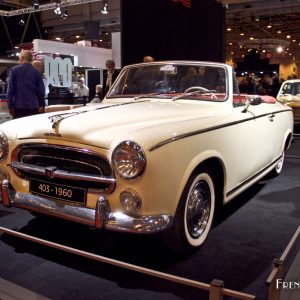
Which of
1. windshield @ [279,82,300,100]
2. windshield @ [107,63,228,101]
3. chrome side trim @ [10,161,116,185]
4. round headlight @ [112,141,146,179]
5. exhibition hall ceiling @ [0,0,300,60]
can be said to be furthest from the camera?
exhibition hall ceiling @ [0,0,300,60]

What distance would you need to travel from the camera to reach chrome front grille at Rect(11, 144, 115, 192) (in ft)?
8.88

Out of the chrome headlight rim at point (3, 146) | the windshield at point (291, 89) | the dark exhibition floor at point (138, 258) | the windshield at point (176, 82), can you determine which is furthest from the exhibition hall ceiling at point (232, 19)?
the chrome headlight rim at point (3, 146)

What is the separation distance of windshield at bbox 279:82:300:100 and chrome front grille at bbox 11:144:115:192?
10.2 m

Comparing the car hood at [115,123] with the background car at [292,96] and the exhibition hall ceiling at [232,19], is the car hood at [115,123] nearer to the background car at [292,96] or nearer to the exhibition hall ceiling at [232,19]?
the background car at [292,96]

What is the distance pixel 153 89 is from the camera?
4.20 m

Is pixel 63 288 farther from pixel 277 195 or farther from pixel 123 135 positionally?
pixel 277 195

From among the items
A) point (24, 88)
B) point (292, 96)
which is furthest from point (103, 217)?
point (292, 96)

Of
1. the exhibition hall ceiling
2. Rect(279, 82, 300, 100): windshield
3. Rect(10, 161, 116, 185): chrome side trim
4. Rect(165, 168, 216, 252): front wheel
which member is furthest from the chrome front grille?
the exhibition hall ceiling

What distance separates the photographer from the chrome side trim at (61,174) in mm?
2664

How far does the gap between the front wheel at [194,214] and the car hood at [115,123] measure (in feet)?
1.43

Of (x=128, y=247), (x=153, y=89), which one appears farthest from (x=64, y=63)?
(x=128, y=247)

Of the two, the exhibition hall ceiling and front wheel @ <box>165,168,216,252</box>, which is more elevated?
the exhibition hall ceiling

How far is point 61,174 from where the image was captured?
2.82 meters

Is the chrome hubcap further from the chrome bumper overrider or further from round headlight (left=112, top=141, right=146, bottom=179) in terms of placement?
round headlight (left=112, top=141, right=146, bottom=179)
